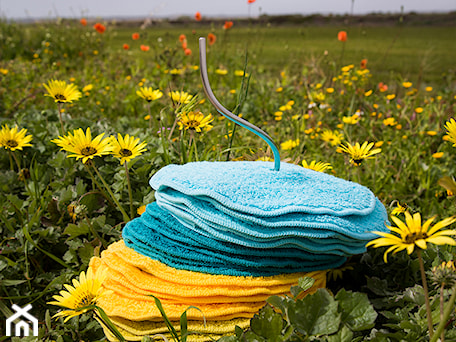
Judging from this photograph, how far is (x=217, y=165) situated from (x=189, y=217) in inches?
10.2

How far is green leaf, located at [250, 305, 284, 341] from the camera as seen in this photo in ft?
2.87

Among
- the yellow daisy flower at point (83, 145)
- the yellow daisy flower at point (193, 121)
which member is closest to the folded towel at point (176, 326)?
the yellow daisy flower at point (83, 145)

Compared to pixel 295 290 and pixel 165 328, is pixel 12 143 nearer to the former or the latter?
pixel 165 328

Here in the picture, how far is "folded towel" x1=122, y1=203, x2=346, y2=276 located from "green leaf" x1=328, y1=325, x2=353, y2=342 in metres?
0.27

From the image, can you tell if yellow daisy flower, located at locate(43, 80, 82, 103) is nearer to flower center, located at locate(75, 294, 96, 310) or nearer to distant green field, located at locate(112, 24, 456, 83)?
flower center, located at locate(75, 294, 96, 310)

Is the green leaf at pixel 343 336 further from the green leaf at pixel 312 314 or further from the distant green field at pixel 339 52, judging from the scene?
the distant green field at pixel 339 52

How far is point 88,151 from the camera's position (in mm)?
1271

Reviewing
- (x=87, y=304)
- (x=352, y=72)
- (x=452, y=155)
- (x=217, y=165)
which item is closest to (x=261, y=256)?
(x=217, y=165)

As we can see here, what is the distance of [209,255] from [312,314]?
0.36 metres

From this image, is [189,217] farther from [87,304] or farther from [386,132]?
[386,132]

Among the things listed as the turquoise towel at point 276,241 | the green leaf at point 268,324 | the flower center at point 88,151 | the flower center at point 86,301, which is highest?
the flower center at point 88,151

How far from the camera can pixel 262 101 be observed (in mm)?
3316

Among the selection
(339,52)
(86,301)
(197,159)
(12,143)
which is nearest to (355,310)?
(86,301)

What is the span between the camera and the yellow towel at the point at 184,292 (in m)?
1.07
